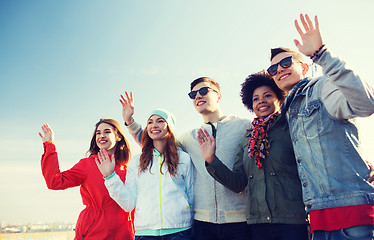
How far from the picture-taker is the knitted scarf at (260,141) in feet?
12.6

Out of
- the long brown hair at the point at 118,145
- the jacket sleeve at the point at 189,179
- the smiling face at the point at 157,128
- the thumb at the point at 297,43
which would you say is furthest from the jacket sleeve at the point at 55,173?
the thumb at the point at 297,43

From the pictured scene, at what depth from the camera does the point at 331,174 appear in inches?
113

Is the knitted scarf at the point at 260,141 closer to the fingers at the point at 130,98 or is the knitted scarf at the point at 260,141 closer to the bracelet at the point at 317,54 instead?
the bracelet at the point at 317,54

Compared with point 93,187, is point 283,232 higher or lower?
lower

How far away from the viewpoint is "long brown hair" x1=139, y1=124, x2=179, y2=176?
4605 millimetres

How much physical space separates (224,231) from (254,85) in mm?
2370

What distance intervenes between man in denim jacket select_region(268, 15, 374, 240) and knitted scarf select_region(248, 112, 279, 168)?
59 cm

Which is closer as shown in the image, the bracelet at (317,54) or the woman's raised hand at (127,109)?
the bracelet at (317,54)

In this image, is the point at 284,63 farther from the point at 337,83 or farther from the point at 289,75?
the point at 337,83

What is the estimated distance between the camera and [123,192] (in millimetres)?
4574

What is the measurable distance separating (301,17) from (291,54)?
3.86ft

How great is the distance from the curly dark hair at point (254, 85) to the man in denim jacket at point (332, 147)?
1.37 m

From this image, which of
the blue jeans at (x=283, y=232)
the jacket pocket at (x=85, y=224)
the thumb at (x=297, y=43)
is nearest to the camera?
the thumb at (x=297, y=43)

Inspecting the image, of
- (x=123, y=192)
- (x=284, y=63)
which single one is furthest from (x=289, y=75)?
(x=123, y=192)
